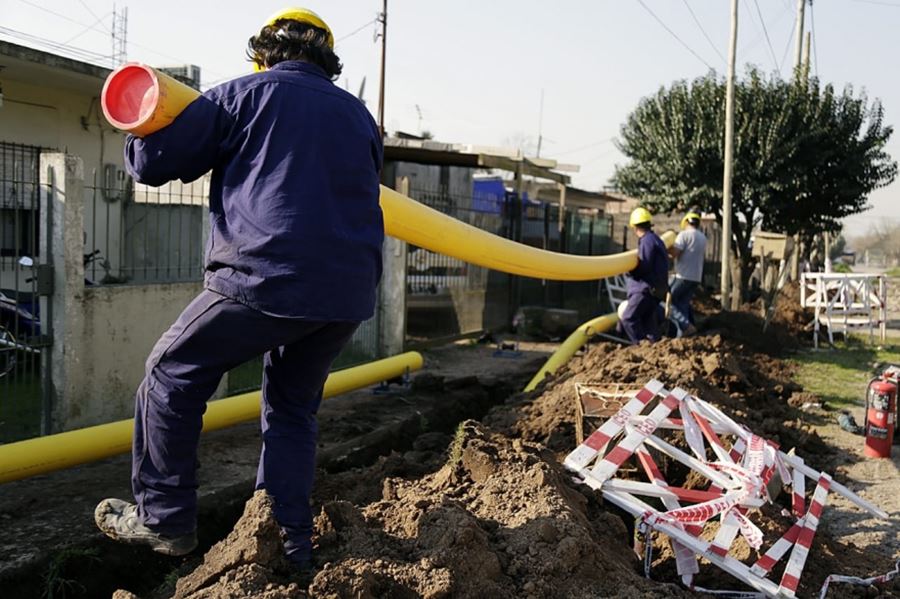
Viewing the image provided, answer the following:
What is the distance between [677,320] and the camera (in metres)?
12.1

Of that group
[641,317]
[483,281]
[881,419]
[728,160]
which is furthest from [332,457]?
[728,160]

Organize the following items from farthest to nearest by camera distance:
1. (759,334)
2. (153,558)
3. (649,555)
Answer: (759,334) → (153,558) → (649,555)

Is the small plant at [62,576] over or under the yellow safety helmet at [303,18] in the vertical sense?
under

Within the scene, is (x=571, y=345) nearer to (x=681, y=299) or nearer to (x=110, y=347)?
(x=681, y=299)

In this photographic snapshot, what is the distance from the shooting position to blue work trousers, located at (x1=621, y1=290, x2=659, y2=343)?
9.31 meters

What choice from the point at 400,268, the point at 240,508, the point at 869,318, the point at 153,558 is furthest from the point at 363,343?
the point at 869,318

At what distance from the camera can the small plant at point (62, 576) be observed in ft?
12.4

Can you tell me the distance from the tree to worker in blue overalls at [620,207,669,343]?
30.3 feet

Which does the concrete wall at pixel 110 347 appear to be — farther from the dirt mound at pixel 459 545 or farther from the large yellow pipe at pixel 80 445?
the dirt mound at pixel 459 545

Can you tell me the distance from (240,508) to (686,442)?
8.88ft

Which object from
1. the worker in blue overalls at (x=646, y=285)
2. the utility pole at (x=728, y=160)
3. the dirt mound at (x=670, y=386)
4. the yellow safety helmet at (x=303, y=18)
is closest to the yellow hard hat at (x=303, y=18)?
the yellow safety helmet at (x=303, y=18)

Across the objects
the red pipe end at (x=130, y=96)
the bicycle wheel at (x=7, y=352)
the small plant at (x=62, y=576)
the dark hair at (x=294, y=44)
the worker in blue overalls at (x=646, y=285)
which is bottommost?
the small plant at (x=62, y=576)

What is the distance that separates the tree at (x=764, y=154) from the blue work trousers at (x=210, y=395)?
16.3 metres

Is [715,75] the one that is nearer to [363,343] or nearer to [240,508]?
[363,343]
